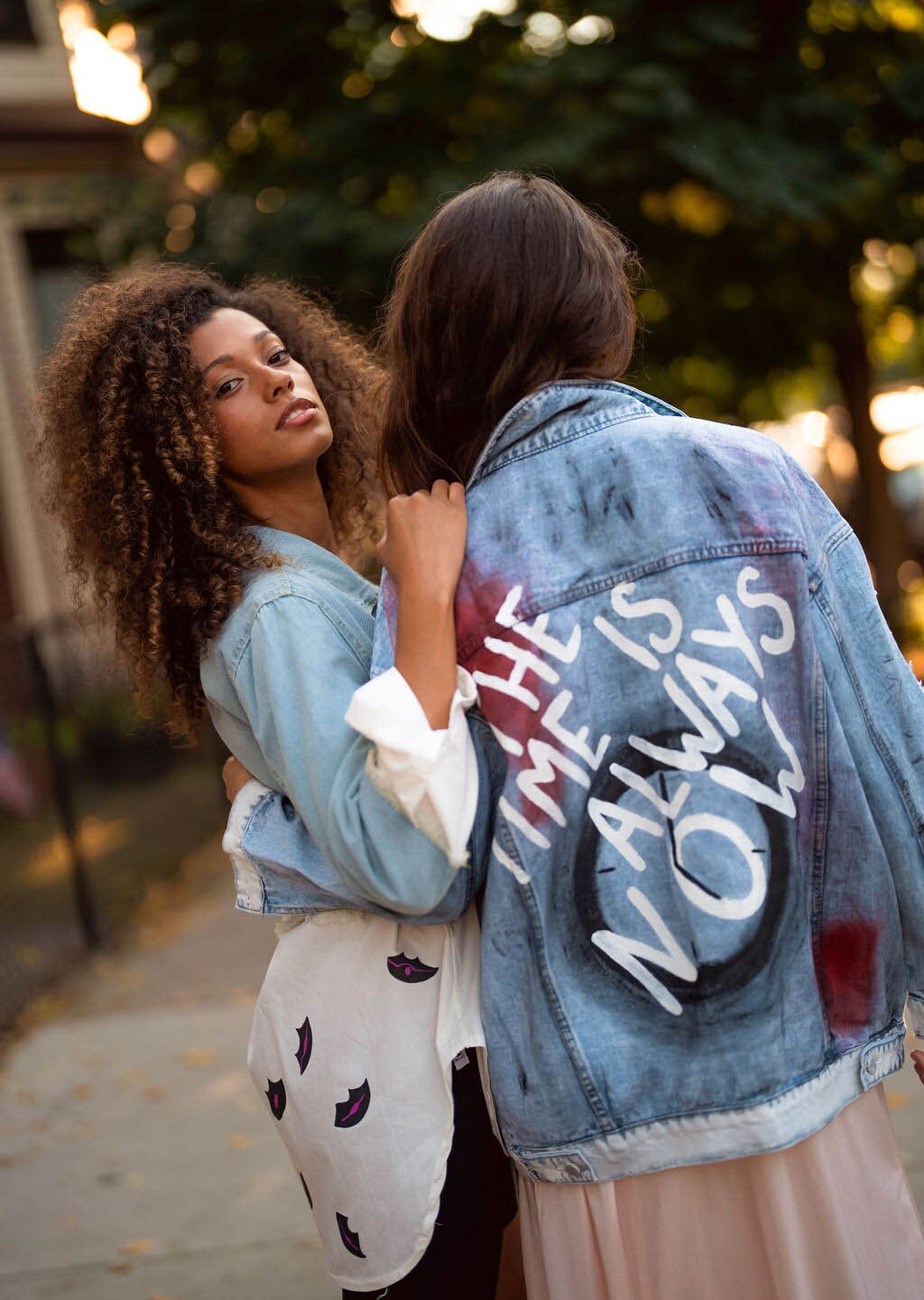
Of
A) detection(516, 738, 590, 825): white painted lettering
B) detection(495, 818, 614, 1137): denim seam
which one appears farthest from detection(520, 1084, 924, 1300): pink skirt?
detection(516, 738, 590, 825): white painted lettering

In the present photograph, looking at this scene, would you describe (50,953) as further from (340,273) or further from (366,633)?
(366,633)

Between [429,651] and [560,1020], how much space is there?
506 mm

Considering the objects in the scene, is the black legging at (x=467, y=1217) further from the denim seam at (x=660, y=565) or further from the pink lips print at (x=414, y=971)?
the denim seam at (x=660, y=565)

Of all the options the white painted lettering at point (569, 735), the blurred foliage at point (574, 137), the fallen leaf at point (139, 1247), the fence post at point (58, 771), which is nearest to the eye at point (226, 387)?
the white painted lettering at point (569, 735)

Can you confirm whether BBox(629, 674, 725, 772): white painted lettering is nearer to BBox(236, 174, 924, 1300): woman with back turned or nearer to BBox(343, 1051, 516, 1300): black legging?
BBox(236, 174, 924, 1300): woman with back turned

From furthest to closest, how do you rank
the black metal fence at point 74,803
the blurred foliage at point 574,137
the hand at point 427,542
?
the black metal fence at point 74,803, the blurred foliage at point 574,137, the hand at point 427,542

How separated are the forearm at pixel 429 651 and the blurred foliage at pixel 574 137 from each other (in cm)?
395

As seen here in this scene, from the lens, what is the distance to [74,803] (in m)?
8.19

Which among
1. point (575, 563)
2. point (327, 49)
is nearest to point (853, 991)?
point (575, 563)

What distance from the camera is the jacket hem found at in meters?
1.55

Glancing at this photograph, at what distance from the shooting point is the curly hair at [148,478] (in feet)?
6.19

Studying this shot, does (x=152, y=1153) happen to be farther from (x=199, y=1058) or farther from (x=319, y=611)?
(x=319, y=611)

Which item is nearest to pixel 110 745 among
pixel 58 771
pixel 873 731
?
pixel 58 771

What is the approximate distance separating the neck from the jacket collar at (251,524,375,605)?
0.15ft
